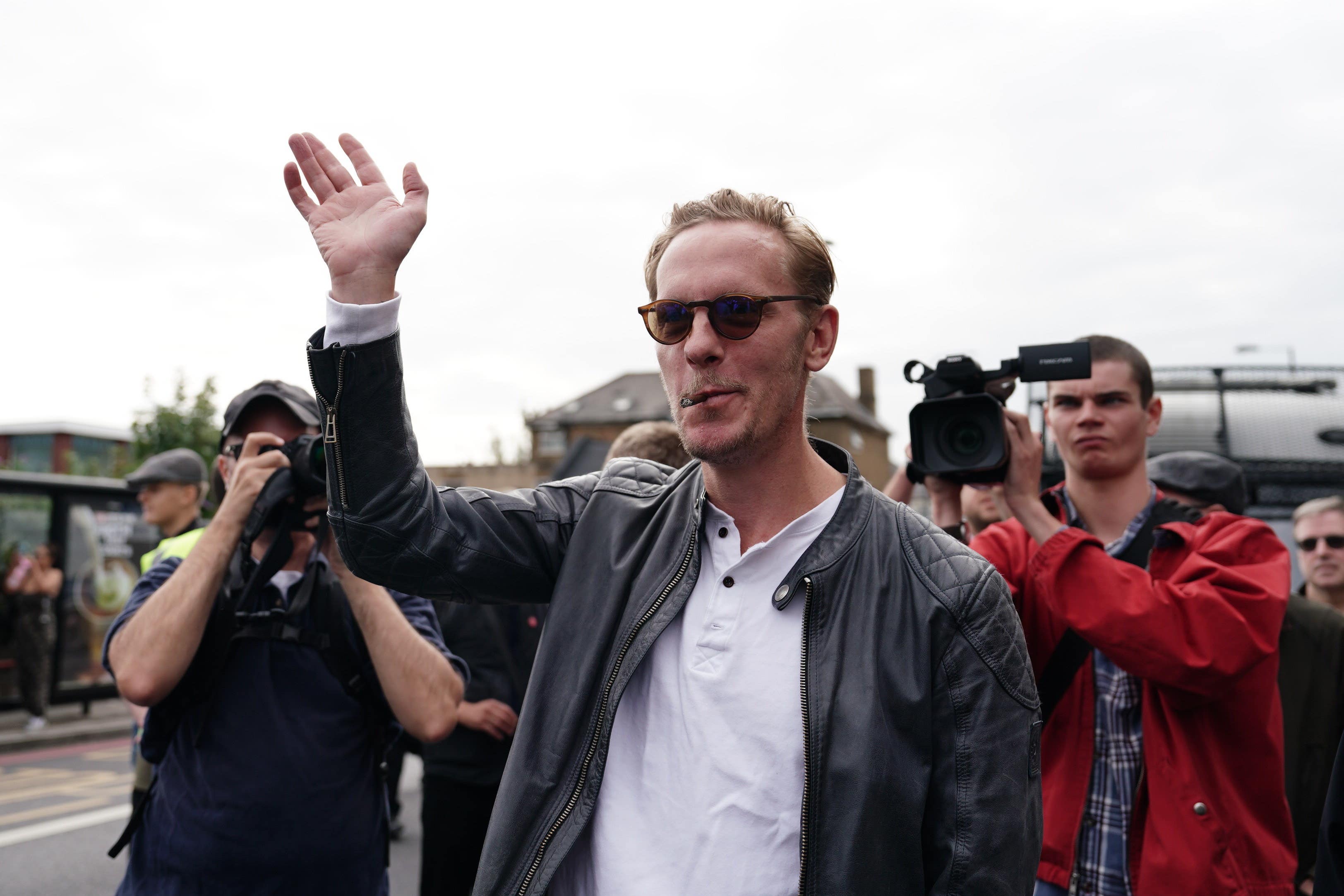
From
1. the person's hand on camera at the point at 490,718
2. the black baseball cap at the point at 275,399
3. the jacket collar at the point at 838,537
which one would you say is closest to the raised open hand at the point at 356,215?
the jacket collar at the point at 838,537

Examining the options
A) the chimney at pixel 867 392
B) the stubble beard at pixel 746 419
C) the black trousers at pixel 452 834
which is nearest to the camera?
the stubble beard at pixel 746 419

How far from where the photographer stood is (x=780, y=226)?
184cm

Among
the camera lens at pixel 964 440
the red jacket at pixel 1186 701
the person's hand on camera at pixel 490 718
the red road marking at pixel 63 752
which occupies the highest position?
the camera lens at pixel 964 440

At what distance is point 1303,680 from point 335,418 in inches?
132

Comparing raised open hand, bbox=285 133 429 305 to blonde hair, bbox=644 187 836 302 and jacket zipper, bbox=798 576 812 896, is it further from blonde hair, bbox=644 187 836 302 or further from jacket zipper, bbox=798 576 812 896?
jacket zipper, bbox=798 576 812 896

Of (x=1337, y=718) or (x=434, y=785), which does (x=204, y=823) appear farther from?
(x=1337, y=718)

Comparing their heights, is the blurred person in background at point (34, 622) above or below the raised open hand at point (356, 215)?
below

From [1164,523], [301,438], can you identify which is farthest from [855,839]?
[301,438]

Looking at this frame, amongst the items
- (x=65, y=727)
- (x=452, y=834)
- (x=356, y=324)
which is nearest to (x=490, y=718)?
(x=452, y=834)

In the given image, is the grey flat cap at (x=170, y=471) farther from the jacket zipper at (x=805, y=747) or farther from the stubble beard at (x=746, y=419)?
the jacket zipper at (x=805, y=747)

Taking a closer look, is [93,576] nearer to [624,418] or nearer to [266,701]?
[266,701]

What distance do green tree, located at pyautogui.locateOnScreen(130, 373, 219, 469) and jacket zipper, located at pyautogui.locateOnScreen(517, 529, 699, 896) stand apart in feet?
66.4

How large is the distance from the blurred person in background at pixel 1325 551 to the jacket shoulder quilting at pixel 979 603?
10.9 feet

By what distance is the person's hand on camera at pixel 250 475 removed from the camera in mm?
2539
